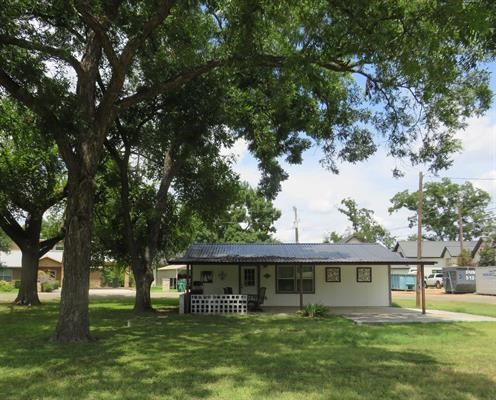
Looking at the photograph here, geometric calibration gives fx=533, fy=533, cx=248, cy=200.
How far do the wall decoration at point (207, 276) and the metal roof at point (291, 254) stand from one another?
3.00 ft

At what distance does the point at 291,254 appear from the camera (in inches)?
915

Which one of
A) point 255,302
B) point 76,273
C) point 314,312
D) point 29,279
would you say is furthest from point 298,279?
point 76,273

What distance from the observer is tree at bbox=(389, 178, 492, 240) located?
256ft

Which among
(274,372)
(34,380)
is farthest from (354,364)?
(34,380)

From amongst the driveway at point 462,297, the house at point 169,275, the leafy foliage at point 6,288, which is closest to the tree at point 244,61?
the driveway at point 462,297

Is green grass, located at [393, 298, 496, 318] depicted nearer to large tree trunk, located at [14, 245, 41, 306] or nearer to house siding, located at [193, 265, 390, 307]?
house siding, located at [193, 265, 390, 307]

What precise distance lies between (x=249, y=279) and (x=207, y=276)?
1.83 meters

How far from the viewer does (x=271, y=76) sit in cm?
1326

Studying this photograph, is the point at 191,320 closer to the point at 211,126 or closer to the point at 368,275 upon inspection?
the point at 211,126

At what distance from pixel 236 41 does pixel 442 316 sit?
1242 cm

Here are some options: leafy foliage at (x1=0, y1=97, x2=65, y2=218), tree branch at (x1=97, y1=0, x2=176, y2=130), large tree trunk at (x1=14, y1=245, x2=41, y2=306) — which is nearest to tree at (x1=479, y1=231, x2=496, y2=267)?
leafy foliage at (x1=0, y1=97, x2=65, y2=218)

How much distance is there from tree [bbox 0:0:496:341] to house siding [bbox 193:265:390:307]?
336 inches

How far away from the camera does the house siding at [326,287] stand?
23.1 meters

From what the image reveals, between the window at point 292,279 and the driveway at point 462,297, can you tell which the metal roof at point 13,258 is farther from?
the window at point 292,279
